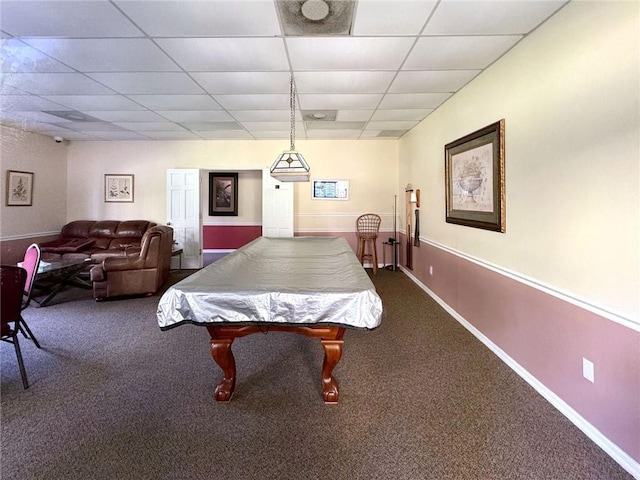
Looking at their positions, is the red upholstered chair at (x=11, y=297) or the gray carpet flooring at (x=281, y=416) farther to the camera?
the red upholstered chair at (x=11, y=297)

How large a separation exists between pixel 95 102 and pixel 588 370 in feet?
18.5

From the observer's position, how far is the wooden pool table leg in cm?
200

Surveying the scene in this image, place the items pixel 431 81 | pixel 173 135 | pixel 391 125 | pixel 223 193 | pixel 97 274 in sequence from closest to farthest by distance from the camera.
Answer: pixel 431 81
pixel 97 274
pixel 391 125
pixel 173 135
pixel 223 193

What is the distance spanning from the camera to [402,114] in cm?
446

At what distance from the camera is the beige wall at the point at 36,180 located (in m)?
4.64

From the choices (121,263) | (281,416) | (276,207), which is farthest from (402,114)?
(121,263)

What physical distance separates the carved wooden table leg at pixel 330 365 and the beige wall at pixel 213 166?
450 cm

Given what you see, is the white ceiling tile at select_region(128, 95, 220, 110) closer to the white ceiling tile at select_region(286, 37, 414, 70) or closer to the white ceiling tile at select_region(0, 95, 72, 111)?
the white ceiling tile at select_region(0, 95, 72, 111)

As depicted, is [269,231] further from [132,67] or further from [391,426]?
[391,426]

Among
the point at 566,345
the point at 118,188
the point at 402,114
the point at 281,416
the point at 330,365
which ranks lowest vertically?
the point at 281,416

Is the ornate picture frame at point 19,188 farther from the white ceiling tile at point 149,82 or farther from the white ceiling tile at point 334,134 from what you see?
the white ceiling tile at point 334,134

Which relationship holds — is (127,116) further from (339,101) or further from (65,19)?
Result: (339,101)

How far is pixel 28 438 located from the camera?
1.75m

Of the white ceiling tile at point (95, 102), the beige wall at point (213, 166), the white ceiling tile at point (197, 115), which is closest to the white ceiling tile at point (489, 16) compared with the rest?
the white ceiling tile at point (197, 115)
